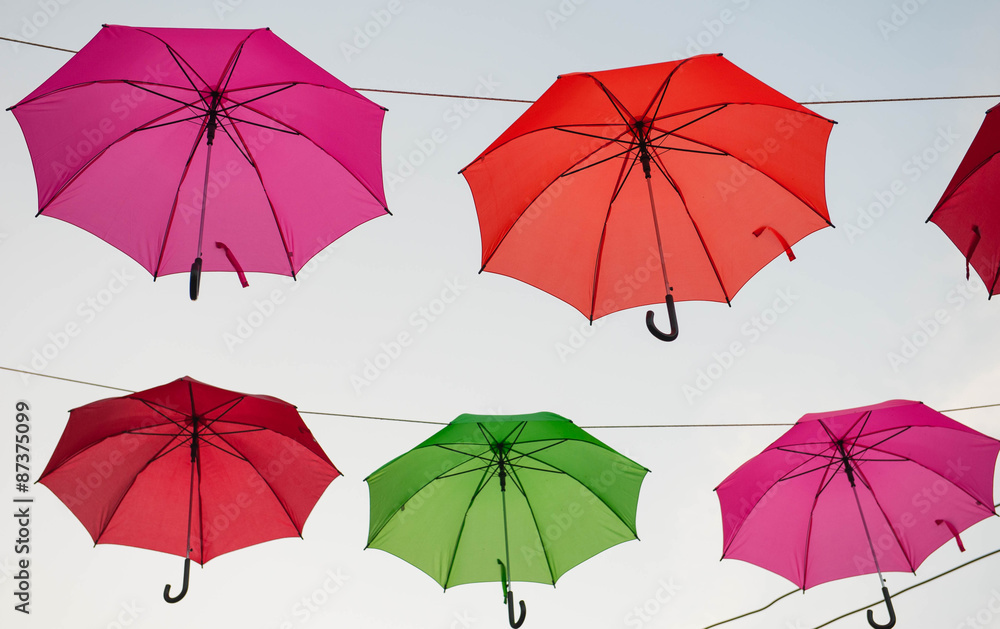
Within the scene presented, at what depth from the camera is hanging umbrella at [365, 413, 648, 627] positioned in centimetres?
514

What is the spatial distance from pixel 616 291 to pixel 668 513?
3.65 metres

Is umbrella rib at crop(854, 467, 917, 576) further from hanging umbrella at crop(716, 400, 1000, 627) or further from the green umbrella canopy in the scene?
the green umbrella canopy

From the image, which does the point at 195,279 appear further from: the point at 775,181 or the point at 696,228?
the point at 775,181

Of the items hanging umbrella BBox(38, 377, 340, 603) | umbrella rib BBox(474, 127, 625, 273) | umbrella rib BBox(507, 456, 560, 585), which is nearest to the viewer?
umbrella rib BBox(474, 127, 625, 273)

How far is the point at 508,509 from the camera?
541cm

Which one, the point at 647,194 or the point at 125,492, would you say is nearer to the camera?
the point at 647,194

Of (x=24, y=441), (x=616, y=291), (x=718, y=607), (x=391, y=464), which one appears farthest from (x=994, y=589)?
(x=24, y=441)

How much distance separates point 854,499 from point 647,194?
8.21 ft

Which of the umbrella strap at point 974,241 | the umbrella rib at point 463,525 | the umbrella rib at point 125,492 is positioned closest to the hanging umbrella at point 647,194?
the umbrella strap at point 974,241

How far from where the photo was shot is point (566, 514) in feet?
17.5

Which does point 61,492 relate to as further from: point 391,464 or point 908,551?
point 908,551

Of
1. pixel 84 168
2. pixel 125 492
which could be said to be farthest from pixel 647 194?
pixel 125 492

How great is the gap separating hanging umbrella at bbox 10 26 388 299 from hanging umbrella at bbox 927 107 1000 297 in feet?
10.5

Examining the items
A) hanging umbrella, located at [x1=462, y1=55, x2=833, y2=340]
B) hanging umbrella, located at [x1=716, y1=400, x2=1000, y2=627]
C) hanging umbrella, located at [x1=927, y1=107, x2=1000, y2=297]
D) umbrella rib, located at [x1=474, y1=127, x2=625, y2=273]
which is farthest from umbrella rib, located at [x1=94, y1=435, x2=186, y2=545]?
hanging umbrella, located at [x1=927, y1=107, x2=1000, y2=297]
